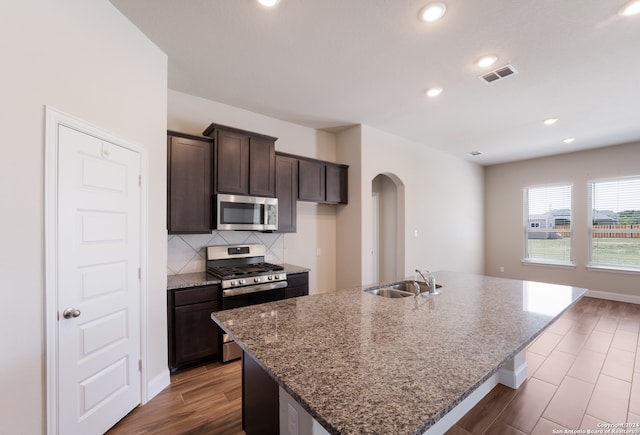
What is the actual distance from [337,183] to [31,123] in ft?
10.6

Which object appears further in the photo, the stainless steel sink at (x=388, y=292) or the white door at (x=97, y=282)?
the stainless steel sink at (x=388, y=292)

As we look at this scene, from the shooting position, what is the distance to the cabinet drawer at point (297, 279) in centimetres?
336

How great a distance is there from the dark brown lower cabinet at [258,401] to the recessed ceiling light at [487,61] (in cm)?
299

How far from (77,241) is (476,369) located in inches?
86.8

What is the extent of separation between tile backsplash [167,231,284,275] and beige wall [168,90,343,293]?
64cm

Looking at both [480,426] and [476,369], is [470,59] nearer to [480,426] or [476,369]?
[476,369]

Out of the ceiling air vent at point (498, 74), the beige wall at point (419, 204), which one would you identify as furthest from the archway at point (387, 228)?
the ceiling air vent at point (498, 74)

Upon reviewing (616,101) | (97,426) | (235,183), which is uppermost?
(616,101)

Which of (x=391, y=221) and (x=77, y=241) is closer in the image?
(x=77, y=241)

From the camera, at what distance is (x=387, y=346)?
48.9 inches

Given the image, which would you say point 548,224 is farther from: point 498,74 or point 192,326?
point 192,326

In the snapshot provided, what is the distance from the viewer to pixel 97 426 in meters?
1.83

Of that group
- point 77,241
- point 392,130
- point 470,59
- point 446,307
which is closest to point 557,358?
point 446,307

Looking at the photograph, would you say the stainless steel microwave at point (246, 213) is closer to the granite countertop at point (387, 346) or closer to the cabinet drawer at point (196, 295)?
the cabinet drawer at point (196, 295)
